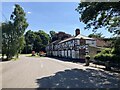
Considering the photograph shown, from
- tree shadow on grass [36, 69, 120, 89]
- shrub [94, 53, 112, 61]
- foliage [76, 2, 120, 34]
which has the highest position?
foliage [76, 2, 120, 34]

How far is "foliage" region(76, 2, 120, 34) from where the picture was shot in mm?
22328

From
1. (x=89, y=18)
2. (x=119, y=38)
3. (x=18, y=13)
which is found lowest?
(x=119, y=38)

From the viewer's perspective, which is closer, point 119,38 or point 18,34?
point 119,38

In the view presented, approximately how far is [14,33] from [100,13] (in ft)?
137

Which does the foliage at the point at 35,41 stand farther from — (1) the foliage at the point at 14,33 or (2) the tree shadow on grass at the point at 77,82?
(2) the tree shadow on grass at the point at 77,82

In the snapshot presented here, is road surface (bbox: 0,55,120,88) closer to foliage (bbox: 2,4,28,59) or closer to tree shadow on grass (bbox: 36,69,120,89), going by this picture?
tree shadow on grass (bbox: 36,69,120,89)

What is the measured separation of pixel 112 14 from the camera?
970 inches

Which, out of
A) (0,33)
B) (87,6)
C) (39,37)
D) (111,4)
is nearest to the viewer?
(111,4)

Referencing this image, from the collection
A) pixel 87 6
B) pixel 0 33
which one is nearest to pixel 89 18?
pixel 87 6

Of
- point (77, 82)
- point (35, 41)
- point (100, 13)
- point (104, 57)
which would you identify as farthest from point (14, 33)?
point (35, 41)

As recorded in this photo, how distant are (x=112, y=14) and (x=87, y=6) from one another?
275 cm

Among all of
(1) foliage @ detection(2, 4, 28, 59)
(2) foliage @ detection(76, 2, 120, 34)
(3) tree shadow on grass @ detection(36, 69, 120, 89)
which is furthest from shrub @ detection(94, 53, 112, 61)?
(1) foliage @ detection(2, 4, 28, 59)

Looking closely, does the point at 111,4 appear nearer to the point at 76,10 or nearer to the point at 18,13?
the point at 76,10

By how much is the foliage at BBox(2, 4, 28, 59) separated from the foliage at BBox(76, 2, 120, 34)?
38410mm
